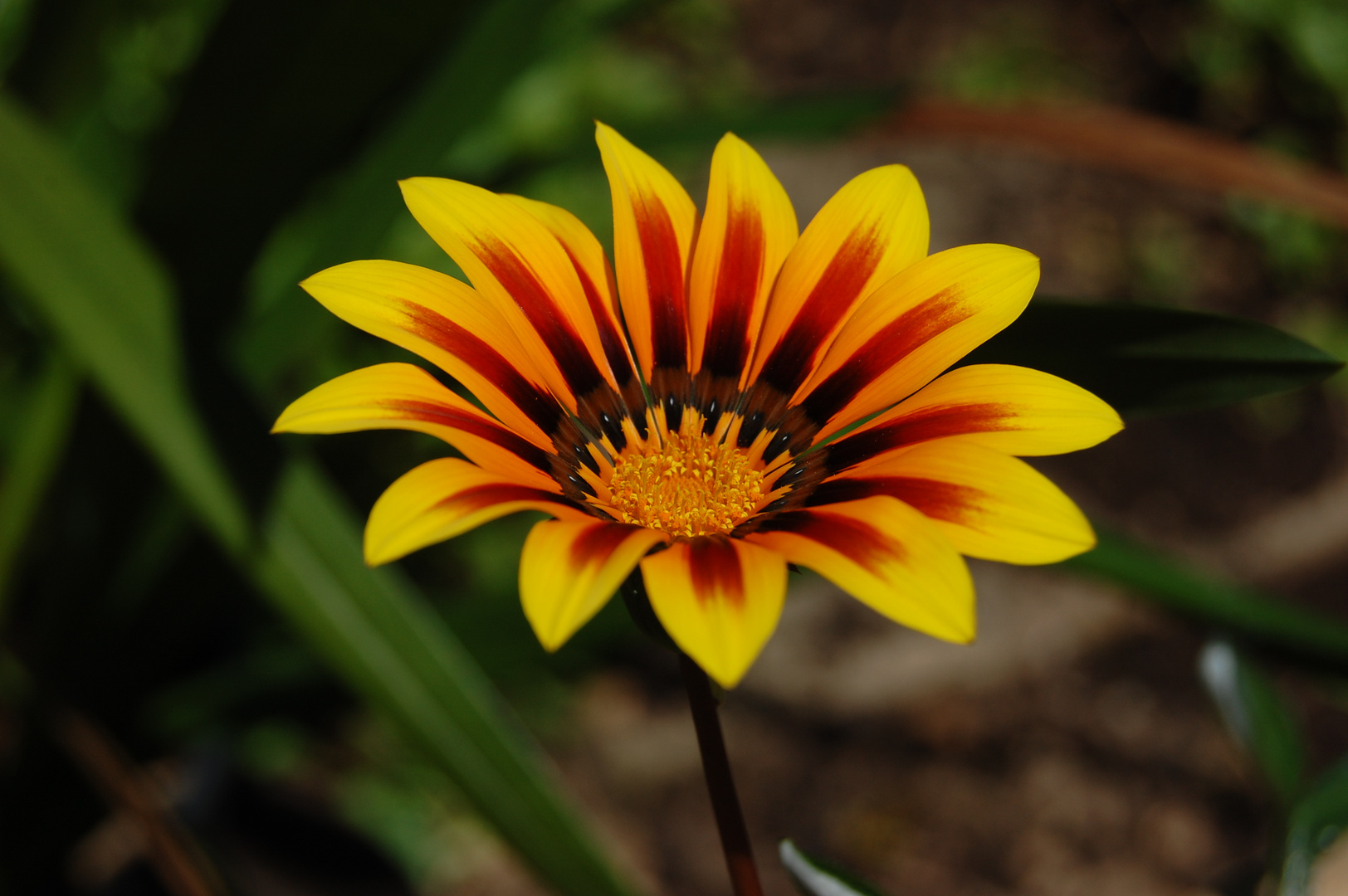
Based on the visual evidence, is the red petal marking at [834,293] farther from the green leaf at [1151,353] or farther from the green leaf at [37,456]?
the green leaf at [37,456]

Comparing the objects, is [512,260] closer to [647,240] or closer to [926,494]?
[647,240]

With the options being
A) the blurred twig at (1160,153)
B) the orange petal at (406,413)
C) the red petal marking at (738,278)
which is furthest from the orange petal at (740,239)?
the blurred twig at (1160,153)

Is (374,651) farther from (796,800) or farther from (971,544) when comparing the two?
(796,800)

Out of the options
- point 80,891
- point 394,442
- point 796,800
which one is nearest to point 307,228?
point 394,442

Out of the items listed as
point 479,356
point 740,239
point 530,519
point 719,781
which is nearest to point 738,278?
point 740,239

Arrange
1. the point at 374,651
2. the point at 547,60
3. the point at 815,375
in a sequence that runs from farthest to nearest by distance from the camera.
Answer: the point at 547,60 → the point at 374,651 → the point at 815,375

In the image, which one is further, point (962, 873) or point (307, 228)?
point (962, 873)
